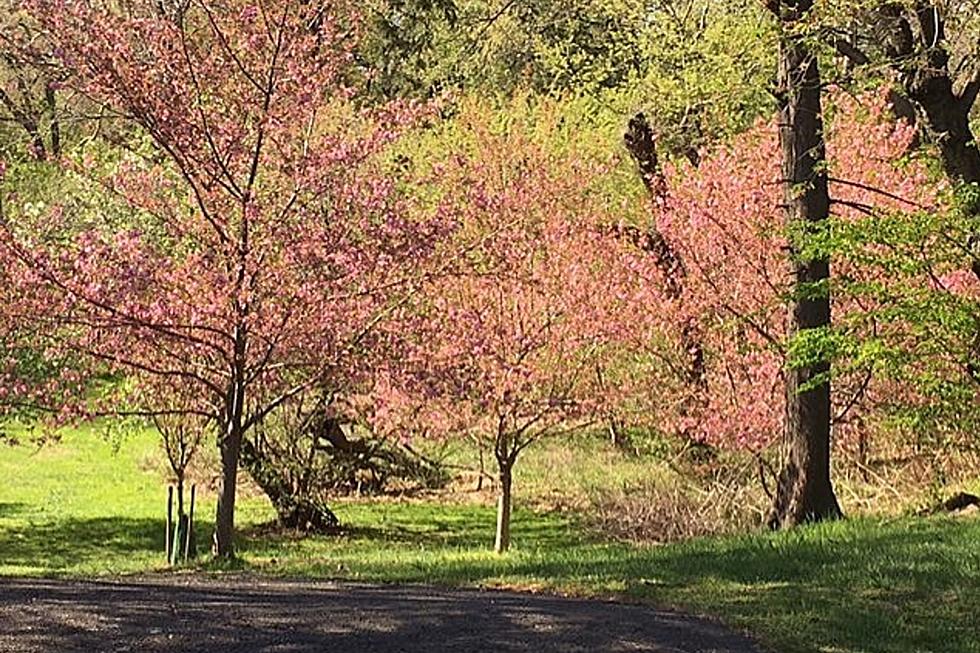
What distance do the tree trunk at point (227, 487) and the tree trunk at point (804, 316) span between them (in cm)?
575

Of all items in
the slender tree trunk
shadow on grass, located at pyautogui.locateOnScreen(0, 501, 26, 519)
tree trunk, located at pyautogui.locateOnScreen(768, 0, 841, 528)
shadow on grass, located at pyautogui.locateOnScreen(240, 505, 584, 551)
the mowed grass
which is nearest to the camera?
the mowed grass

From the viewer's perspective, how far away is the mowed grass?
767cm

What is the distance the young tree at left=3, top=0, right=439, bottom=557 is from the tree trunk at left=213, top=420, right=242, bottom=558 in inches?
0.7

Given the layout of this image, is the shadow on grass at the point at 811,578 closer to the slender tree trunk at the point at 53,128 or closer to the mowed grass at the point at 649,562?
the mowed grass at the point at 649,562

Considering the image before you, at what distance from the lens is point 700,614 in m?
8.04

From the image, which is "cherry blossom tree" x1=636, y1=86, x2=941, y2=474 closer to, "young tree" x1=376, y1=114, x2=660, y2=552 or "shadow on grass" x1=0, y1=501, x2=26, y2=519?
"young tree" x1=376, y1=114, x2=660, y2=552

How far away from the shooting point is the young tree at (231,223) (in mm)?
11188

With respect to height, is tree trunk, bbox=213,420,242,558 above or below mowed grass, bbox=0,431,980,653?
above

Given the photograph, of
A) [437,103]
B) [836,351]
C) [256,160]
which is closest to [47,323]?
[256,160]

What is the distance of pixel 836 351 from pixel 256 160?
19.6 ft

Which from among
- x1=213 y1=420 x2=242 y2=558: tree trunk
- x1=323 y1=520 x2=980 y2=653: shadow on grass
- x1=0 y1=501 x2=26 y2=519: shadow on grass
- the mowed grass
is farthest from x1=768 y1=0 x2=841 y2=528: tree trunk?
x1=0 y1=501 x2=26 y2=519: shadow on grass

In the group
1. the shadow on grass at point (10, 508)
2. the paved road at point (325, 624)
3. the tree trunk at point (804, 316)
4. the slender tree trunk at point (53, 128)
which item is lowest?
the paved road at point (325, 624)

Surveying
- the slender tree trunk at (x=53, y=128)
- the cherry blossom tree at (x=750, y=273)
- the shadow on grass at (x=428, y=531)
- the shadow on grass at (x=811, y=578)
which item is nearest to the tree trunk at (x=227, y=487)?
the shadow on grass at (x=811, y=578)

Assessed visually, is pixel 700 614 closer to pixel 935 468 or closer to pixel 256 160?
pixel 256 160
